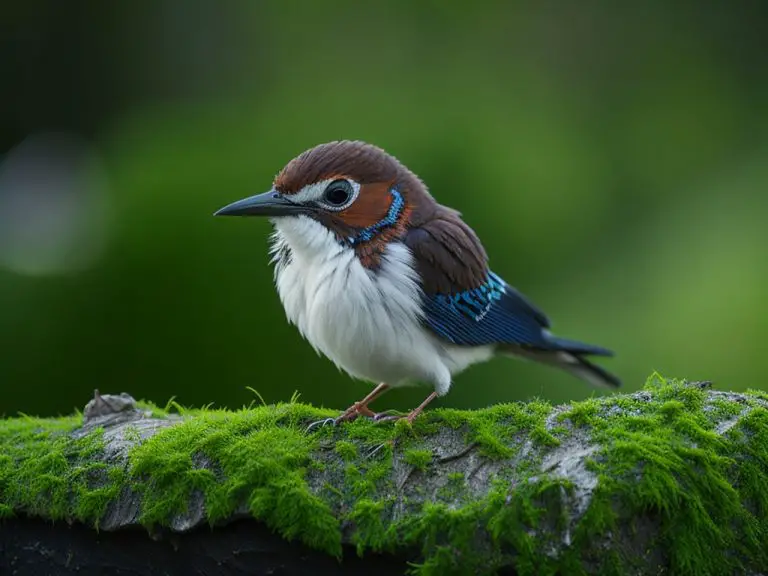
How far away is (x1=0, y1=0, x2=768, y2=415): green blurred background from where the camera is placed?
6258 millimetres

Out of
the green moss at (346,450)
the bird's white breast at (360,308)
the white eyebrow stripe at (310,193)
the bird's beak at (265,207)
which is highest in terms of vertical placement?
the white eyebrow stripe at (310,193)

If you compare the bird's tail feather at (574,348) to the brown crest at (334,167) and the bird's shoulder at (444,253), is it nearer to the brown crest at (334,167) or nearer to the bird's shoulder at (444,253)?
the bird's shoulder at (444,253)

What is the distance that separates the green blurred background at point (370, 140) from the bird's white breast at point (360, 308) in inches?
27.6

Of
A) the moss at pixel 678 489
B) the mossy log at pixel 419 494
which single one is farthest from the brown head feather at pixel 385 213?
the moss at pixel 678 489

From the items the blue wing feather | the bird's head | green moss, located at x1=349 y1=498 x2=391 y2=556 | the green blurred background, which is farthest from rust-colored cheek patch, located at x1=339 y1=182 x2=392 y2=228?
green moss, located at x1=349 y1=498 x2=391 y2=556

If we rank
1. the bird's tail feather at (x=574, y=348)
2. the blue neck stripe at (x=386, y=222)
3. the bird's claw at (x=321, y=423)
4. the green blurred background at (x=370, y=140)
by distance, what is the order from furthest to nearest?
1. the green blurred background at (x=370, y=140)
2. the bird's tail feather at (x=574, y=348)
3. the blue neck stripe at (x=386, y=222)
4. the bird's claw at (x=321, y=423)

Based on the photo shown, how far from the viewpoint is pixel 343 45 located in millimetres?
11086

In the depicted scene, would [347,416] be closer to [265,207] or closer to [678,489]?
[265,207]

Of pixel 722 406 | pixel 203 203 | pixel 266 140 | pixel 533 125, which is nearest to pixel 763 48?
pixel 533 125

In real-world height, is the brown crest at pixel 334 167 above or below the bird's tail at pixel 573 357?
above

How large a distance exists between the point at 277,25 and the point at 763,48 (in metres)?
5.21

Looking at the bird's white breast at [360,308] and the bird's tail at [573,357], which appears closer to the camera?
the bird's white breast at [360,308]

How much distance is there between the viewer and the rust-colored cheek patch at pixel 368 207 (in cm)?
402

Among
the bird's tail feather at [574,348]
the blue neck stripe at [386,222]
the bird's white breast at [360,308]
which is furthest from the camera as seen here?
the bird's tail feather at [574,348]
